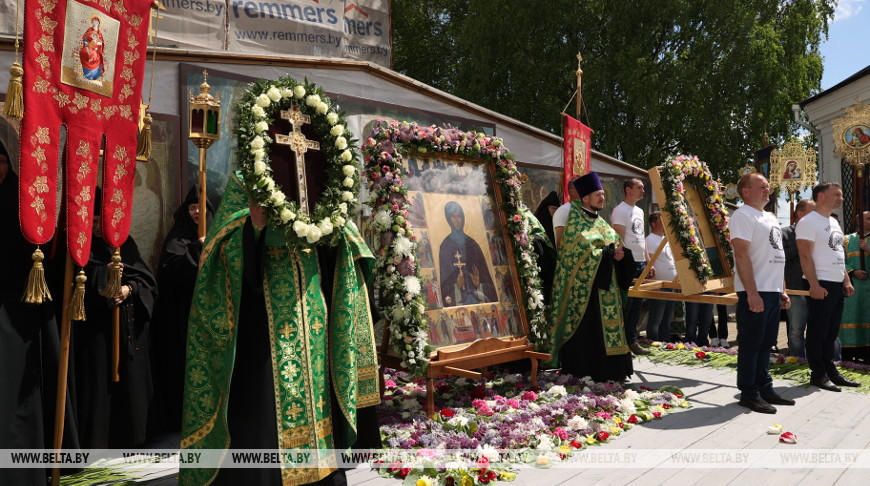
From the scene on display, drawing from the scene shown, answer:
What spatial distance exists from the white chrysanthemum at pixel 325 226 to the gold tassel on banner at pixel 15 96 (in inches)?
61.1

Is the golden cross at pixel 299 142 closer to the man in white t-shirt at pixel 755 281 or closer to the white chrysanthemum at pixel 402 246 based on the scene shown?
the white chrysanthemum at pixel 402 246

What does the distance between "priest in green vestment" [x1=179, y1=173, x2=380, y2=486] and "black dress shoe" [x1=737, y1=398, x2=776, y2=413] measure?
12.8 ft

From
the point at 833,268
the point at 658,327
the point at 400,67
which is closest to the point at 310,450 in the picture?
the point at 833,268

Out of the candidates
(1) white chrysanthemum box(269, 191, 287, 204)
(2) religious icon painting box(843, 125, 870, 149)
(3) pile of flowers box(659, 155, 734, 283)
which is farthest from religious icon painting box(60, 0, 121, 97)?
(2) religious icon painting box(843, 125, 870, 149)

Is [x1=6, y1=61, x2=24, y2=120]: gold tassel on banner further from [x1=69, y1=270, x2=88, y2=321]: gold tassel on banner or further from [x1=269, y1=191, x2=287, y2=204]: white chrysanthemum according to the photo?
[x1=269, y1=191, x2=287, y2=204]: white chrysanthemum

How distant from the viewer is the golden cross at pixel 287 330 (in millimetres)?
Result: 3481

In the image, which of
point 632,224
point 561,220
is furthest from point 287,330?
point 632,224

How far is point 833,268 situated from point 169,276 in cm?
638

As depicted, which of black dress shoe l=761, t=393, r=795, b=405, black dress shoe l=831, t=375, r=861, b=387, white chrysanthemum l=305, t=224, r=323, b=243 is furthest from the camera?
black dress shoe l=831, t=375, r=861, b=387

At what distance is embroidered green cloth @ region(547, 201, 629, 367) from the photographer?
638cm

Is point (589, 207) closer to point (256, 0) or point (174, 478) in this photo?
point (174, 478)

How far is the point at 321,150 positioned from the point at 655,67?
16554 mm

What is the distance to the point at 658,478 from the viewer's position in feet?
13.1

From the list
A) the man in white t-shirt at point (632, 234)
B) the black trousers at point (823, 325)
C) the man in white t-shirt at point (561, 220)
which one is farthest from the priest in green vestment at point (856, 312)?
the man in white t-shirt at point (561, 220)
